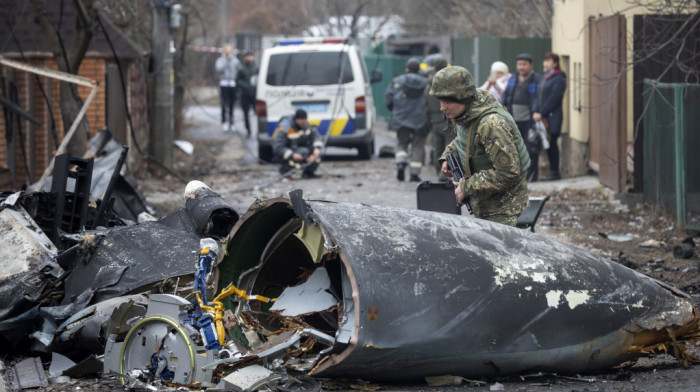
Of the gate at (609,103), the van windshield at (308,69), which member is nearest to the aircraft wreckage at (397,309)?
the gate at (609,103)

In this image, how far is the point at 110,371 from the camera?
17.9 feet

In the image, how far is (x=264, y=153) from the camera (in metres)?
18.5

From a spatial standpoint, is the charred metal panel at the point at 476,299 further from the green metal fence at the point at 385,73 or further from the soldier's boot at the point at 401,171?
the green metal fence at the point at 385,73

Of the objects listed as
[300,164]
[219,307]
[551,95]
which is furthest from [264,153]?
[219,307]

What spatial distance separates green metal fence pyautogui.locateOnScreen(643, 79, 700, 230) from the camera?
10.2 meters

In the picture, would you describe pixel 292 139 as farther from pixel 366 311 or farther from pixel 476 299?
pixel 366 311

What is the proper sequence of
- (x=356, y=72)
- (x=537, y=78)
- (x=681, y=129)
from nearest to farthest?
1. (x=681, y=129)
2. (x=537, y=78)
3. (x=356, y=72)

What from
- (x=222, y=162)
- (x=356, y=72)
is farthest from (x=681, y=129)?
(x=222, y=162)

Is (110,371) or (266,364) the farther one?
(110,371)

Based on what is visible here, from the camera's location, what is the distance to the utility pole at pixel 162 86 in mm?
15430

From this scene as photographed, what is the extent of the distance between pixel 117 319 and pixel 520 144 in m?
2.65

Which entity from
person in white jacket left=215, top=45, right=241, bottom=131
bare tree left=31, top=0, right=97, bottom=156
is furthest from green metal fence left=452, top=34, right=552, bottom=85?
bare tree left=31, top=0, right=97, bottom=156

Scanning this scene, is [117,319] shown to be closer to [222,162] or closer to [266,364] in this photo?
Answer: [266,364]

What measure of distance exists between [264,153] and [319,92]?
1561 mm
